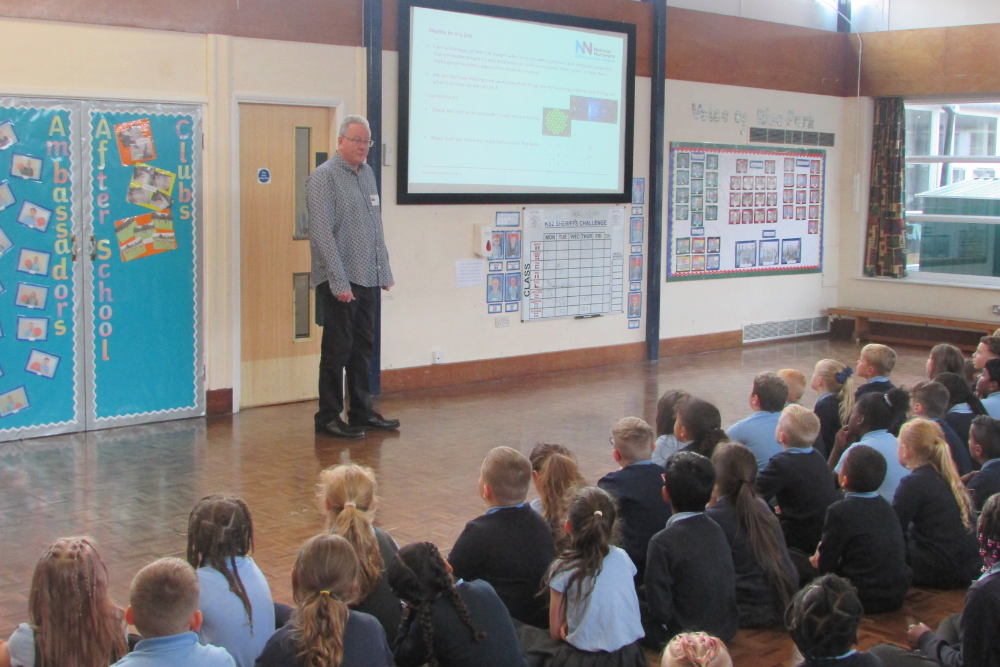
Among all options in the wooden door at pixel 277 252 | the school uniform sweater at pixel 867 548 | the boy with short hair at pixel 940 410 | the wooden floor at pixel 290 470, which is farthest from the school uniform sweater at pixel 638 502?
the wooden door at pixel 277 252

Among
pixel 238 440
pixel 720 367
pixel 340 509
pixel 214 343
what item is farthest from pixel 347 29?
pixel 340 509

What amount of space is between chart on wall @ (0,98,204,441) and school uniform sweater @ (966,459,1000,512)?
4252 mm

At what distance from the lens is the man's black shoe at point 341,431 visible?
18.8 ft

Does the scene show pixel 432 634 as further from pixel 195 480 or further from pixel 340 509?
pixel 195 480

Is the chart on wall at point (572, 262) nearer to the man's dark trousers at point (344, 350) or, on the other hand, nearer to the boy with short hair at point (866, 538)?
the man's dark trousers at point (344, 350)

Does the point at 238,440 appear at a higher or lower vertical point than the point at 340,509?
A: lower

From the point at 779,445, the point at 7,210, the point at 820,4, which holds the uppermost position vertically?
the point at 820,4

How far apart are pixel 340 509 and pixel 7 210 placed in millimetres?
3473

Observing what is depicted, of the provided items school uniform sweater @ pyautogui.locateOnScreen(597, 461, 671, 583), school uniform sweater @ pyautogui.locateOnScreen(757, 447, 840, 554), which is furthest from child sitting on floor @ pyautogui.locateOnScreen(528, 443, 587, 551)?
school uniform sweater @ pyautogui.locateOnScreen(757, 447, 840, 554)

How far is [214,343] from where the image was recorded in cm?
620

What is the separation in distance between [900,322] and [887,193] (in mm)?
1258

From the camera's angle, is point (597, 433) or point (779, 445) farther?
point (597, 433)

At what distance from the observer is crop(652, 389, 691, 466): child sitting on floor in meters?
3.81

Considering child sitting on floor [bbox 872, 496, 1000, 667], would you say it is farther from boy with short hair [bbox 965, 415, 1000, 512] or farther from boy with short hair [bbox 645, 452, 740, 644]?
boy with short hair [bbox 965, 415, 1000, 512]
